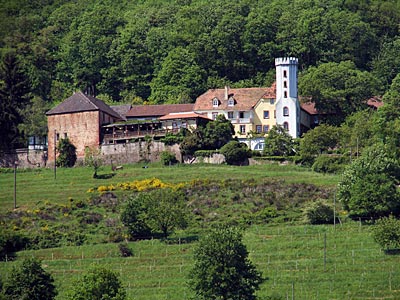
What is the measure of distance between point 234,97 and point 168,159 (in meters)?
12.1

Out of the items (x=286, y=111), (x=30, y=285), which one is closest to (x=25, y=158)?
(x=286, y=111)

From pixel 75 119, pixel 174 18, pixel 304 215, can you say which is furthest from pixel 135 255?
pixel 174 18

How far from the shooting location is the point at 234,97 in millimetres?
117812

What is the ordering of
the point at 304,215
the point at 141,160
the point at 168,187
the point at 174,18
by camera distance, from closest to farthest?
1. the point at 304,215
2. the point at 168,187
3. the point at 141,160
4. the point at 174,18

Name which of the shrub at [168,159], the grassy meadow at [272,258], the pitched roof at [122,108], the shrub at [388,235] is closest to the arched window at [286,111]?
the shrub at [168,159]

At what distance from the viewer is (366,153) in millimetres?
96500

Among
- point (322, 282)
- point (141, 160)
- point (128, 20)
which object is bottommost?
point (322, 282)

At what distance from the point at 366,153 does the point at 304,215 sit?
809cm

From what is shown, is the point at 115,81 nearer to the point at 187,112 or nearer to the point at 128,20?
the point at 128,20

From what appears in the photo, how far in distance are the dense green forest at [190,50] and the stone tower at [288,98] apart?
448 cm

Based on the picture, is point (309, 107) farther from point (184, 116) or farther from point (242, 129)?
point (184, 116)

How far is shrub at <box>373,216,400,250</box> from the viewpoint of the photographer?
83688 millimetres

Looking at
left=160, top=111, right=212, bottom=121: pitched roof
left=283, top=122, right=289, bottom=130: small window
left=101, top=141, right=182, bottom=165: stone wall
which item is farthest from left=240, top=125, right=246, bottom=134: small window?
left=101, top=141, right=182, bottom=165: stone wall

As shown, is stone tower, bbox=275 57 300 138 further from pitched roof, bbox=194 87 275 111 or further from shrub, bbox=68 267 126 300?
shrub, bbox=68 267 126 300
